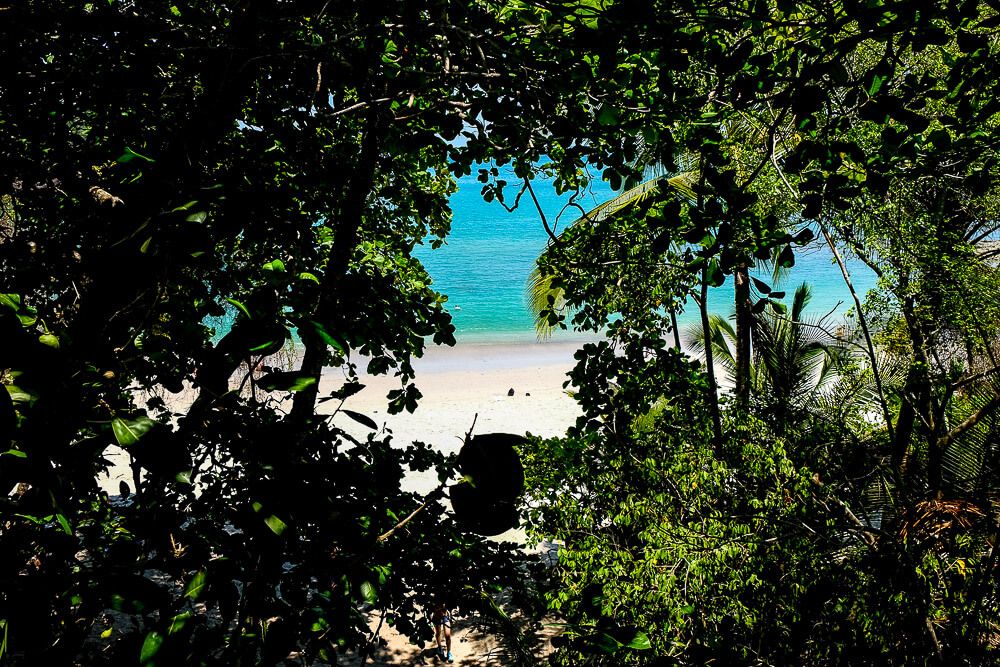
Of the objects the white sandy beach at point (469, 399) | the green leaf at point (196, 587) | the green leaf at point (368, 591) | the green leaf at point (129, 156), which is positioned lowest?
the white sandy beach at point (469, 399)

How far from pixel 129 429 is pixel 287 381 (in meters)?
0.38

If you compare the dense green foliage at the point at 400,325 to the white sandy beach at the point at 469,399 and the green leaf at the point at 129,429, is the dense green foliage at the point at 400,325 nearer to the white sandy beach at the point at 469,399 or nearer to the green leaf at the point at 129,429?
the green leaf at the point at 129,429

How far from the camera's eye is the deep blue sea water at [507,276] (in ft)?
101

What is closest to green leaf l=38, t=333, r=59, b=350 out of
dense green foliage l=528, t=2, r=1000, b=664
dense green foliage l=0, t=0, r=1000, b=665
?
dense green foliage l=0, t=0, r=1000, b=665

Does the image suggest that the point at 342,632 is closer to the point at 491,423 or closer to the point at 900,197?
the point at 900,197

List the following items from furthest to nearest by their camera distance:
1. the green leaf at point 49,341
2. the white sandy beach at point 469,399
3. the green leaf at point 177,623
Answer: the white sandy beach at point 469,399, the green leaf at point 177,623, the green leaf at point 49,341

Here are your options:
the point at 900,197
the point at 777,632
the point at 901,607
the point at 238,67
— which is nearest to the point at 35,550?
the point at 238,67

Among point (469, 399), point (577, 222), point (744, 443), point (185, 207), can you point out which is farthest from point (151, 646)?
point (469, 399)

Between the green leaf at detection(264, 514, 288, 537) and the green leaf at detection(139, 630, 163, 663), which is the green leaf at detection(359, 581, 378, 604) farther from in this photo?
the green leaf at detection(139, 630, 163, 663)

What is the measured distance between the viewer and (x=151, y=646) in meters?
1.46

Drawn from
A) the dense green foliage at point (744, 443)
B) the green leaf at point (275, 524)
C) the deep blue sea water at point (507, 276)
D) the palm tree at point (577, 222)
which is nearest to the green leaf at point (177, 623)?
the green leaf at point (275, 524)

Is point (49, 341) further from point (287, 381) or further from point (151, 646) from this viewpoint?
point (151, 646)

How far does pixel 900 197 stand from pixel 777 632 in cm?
483

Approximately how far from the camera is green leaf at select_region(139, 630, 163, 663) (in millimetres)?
1443
